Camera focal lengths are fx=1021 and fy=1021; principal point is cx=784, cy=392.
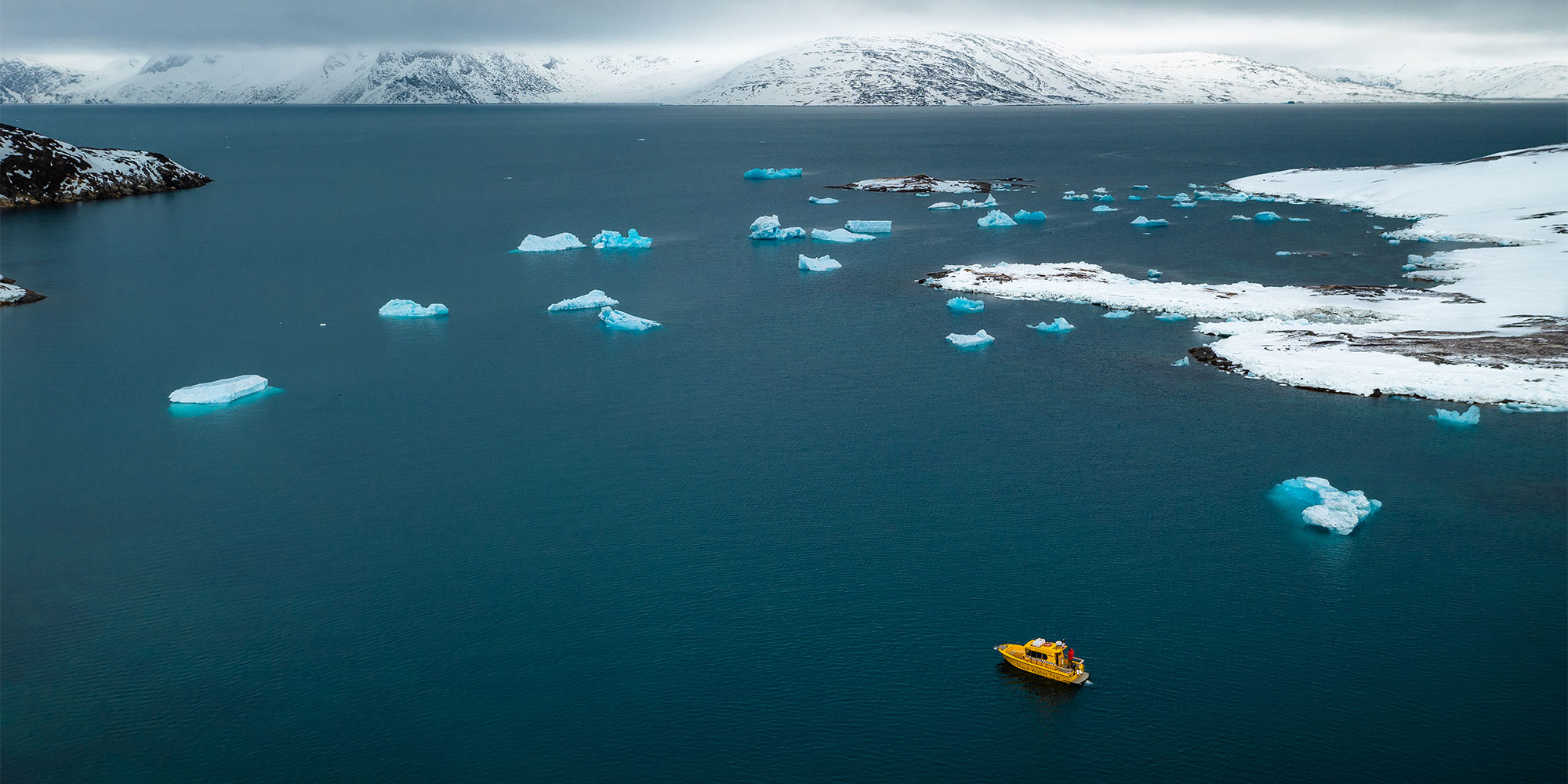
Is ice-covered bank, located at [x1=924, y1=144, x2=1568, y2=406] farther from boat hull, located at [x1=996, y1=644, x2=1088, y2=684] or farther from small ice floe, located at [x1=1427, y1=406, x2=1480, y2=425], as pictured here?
boat hull, located at [x1=996, y1=644, x2=1088, y2=684]

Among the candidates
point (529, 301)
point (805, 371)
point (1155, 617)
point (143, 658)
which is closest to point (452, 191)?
point (529, 301)

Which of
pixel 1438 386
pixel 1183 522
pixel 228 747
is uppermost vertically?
pixel 1438 386

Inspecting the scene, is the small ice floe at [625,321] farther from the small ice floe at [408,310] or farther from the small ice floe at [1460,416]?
the small ice floe at [1460,416]

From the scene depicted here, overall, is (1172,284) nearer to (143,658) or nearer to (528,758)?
(528,758)

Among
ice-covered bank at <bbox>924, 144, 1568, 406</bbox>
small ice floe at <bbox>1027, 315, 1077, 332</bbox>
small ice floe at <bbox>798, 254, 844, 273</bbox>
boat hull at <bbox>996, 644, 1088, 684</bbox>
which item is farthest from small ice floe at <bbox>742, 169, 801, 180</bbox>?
boat hull at <bbox>996, 644, 1088, 684</bbox>

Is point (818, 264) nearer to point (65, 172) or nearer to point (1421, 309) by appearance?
point (1421, 309)

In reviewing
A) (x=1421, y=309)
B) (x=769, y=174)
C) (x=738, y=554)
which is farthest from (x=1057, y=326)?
(x=769, y=174)

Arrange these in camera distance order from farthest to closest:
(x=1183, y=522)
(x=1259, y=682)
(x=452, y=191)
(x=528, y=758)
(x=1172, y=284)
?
(x=452, y=191), (x=1172, y=284), (x=1183, y=522), (x=1259, y=682), (x=528, y=758)
